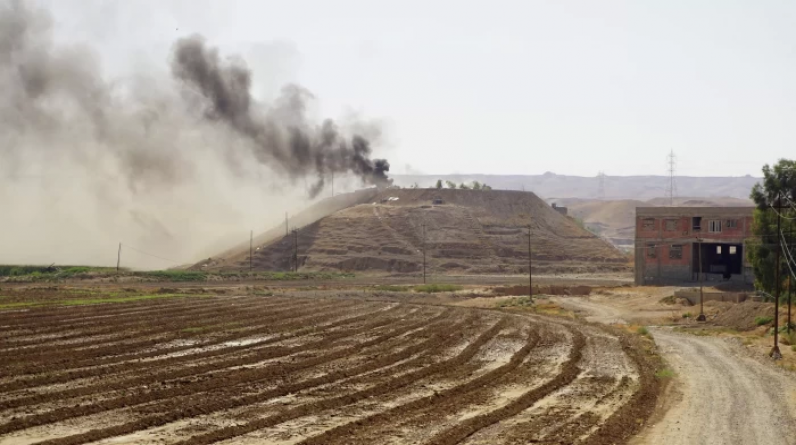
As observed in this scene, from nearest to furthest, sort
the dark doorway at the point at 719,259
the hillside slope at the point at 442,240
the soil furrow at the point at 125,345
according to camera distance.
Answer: the soil furrow at the point at 125,345 → the dark doorway at the point at 719,259 → the hillside slope at the point at 442,240

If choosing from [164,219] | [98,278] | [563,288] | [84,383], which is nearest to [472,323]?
[84,383]

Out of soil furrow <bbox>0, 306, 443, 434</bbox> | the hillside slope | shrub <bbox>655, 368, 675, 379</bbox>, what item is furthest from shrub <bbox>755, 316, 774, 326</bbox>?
the hillside slope

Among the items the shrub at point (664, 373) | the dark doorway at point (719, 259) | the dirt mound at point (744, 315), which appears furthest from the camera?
the dark doorway at point (719, 259)

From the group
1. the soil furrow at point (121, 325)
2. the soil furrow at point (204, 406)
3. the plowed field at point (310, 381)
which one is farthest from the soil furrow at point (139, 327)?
the soil furrow at point (204, 406)

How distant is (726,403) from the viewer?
26.7 meters

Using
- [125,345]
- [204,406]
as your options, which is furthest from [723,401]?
[125,345]

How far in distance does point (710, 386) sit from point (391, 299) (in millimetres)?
48696

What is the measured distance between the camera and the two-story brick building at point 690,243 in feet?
270

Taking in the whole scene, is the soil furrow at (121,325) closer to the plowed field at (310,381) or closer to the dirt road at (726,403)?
the plowed field at (310,381)

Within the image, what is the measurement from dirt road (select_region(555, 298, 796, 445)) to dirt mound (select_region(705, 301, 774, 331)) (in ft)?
23.5

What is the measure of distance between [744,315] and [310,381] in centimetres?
3252

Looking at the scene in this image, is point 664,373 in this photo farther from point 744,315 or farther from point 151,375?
point 744,315

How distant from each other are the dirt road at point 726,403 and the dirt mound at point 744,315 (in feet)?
33.1

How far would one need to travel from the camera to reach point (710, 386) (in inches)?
1182
